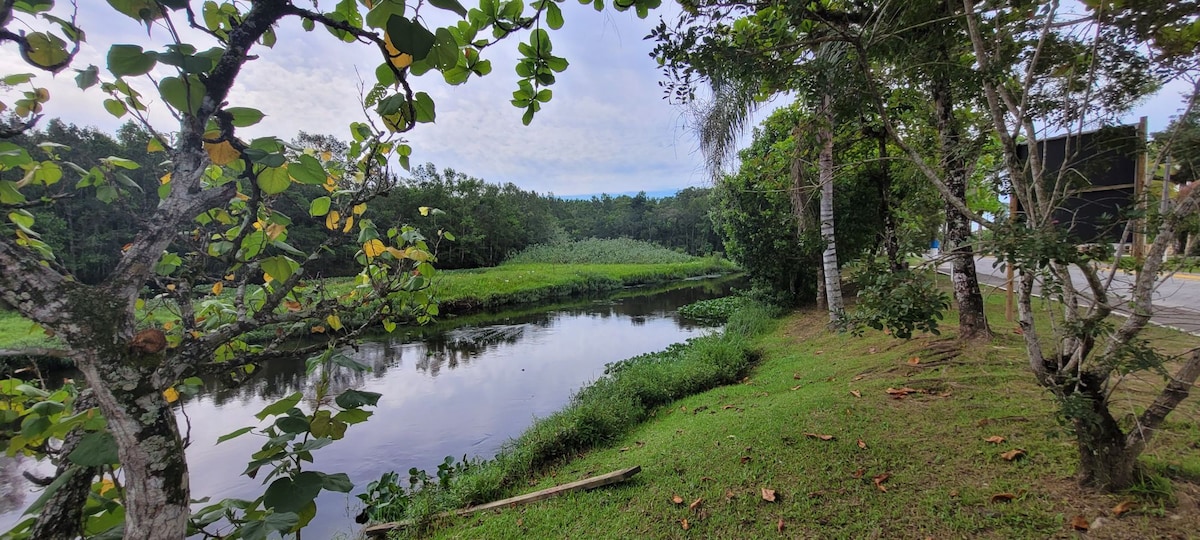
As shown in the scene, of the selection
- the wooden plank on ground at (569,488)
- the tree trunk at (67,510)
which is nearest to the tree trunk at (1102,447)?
the wooden plank on ground at (569,488)

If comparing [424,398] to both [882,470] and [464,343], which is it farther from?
[882,470]

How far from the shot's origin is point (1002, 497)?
235 cm

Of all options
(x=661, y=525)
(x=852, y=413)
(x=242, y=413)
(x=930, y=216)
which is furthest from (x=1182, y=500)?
(x=242, y=413)

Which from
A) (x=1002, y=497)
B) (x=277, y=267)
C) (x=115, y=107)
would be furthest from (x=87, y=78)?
(x=1002, y=497)

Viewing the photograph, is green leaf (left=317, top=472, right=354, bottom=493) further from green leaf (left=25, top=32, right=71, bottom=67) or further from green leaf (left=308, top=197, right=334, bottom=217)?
green leaf (left=25, top=32, right=71, bottom=67)

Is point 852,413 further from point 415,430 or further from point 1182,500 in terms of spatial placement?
point 415,430

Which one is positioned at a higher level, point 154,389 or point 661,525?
point 154,389

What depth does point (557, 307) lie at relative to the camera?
714 inches

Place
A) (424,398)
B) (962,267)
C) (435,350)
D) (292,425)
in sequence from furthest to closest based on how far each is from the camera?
(435,350) → (424,398) → (962,267) → (292,425)

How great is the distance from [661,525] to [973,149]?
304 cm

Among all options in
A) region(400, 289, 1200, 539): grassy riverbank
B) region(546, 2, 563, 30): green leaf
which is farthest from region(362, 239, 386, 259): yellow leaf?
region(400, 289, 1200, 539): grassy riverbank

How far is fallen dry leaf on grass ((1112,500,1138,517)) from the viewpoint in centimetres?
205

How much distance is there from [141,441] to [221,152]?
48cm

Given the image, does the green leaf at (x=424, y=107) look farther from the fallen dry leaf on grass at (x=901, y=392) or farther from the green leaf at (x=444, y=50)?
the fallen dry leaf on grass at (x=901, y=392)
